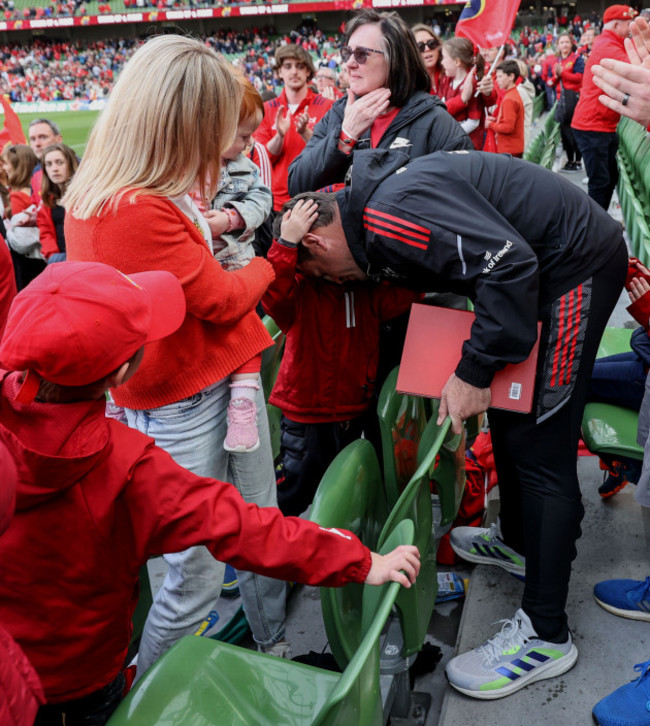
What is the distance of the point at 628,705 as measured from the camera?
1.86 metres

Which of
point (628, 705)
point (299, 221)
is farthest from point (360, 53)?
point (628, 705)

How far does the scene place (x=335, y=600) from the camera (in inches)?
63.2

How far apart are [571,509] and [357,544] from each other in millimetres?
899

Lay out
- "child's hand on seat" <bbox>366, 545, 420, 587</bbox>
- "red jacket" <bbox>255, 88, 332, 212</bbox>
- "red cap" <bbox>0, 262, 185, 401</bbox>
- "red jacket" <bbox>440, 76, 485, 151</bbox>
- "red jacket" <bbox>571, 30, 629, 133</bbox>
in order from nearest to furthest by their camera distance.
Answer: "red cap" <bbox>0, 262, 185, 401</bbox> < "child's hand on seat" <bbox>366, 545, 420, 587</bbox> < "red jacket" <bbox>255, 88, 332, 212</bbox> < "red jacket" <bbox>440, 76, 485, 151</bbox> < "red jacket" <bbox>571, 30, 629, 133</bbox>

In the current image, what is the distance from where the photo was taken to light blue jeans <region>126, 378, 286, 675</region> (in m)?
1.82

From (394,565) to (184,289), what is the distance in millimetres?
802

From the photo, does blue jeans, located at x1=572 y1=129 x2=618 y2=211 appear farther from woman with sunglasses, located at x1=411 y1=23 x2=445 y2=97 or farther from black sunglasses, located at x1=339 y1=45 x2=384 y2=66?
black sunglasses, located at x1=339 y1=45 x2=384 y2=66

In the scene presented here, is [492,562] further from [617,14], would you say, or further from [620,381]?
[617,14]

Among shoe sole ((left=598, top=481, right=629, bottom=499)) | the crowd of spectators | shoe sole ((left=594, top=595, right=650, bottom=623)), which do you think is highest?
shoe sole ((left=594, top=595, right=650, bottom=623))

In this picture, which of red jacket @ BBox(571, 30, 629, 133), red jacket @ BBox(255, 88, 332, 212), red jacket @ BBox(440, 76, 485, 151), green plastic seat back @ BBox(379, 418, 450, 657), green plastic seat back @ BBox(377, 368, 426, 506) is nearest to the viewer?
green plastic seat back @ BBox(379, 418, 450, 657)

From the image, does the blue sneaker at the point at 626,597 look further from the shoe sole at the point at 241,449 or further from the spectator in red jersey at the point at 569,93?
the spectator in red jersey at the point at 569,93

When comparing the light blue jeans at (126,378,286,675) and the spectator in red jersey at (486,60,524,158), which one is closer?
the light blue jeans at (126,378,286,675)

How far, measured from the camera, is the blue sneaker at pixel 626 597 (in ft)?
7.36

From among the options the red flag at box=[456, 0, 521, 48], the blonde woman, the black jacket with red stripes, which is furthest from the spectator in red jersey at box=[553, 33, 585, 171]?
the blonde woman
